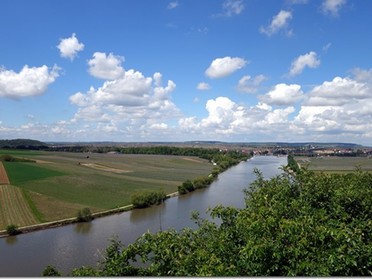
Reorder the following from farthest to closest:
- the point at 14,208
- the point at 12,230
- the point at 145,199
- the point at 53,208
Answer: the point at 145,199, the point at 53,208, the point at 14,208, the point at 12,230

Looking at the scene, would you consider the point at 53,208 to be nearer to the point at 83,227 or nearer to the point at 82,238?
the point at 83,227

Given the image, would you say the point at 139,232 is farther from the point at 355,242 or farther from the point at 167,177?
the point at 167,177

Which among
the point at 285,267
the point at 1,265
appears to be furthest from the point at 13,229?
the point at 285,267

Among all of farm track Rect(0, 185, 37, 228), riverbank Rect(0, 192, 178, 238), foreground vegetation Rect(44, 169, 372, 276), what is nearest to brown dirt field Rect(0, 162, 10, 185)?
farm track Rect(0, 185, 37, 228)

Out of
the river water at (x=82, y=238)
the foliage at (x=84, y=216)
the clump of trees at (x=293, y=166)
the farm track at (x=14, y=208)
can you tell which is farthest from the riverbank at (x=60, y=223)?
the clump of trees at (x=293, y=166)

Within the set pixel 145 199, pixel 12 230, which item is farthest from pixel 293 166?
pixel 12 230
